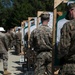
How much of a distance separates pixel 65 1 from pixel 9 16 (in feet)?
195

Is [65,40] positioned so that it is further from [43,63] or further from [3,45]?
[3,45]

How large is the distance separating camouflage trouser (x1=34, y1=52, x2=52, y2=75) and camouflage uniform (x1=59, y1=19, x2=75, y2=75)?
9.17 ft

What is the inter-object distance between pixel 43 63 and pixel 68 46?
3.04m

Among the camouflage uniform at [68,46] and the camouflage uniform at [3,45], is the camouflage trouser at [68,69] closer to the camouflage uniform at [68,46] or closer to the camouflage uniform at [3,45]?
the camouflage uniform at [68,46]

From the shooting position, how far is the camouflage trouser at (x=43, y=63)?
7.86 m

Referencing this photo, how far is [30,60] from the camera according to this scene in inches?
481

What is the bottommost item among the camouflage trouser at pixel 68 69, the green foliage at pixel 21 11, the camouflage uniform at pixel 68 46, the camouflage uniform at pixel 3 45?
the green foliage at pixel 21 11

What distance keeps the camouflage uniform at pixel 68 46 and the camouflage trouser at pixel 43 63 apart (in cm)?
279

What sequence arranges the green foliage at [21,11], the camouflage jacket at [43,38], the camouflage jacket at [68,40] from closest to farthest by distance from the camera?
the camouflage jacket at [68,40] → the camouflage jacket at [43,38] → the green foliage at [21,11]

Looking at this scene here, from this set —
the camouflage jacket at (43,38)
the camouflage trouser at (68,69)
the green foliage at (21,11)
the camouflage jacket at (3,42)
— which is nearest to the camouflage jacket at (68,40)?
the camouflage trouser at (68,69)

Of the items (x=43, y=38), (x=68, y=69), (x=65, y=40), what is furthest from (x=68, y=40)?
(x=43, y=38)

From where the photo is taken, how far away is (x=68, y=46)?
16.1 ft

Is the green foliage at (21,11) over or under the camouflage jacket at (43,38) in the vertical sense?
under

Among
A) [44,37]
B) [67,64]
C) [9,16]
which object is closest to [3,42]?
[44,37]
